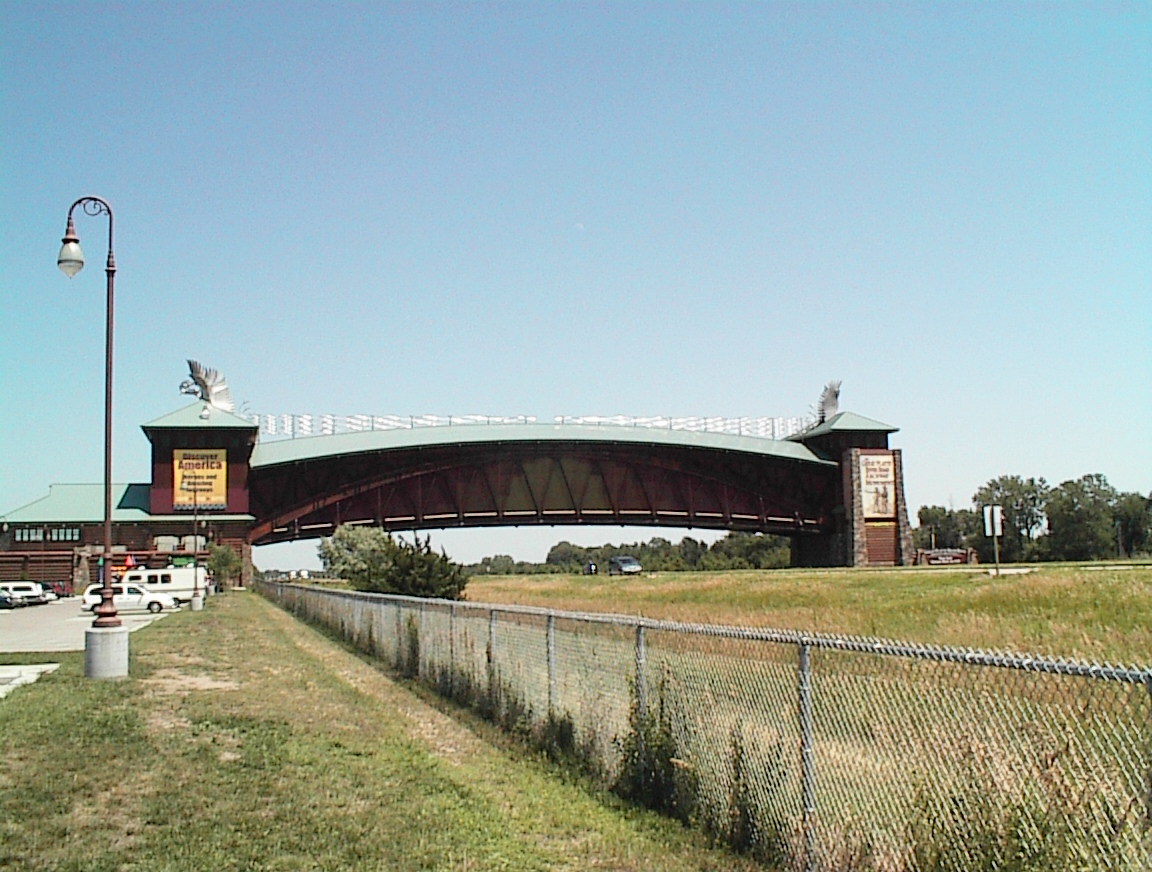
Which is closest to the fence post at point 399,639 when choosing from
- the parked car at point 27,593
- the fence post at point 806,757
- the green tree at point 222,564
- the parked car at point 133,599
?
the fence post at point 806,757

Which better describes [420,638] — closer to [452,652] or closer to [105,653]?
[452,652]

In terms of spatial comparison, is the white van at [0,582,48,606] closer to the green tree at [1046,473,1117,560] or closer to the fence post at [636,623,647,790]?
the fence post at [636,623,647,790]

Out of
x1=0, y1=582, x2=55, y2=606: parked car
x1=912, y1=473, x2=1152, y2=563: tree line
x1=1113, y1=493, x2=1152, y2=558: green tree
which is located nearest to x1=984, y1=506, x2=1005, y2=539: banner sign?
x1=0, y1=582, x2=55, y2=606: parked car

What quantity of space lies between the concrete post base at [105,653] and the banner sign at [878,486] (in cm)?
7713

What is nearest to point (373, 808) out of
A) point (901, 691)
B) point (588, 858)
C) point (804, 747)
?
point (588, 858)

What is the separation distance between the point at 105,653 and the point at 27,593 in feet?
166

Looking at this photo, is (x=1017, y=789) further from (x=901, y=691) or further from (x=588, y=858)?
(x=588, y=858)

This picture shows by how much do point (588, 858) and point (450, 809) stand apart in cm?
191

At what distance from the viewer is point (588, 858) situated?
8562mm

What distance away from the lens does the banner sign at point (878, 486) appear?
91.2 m

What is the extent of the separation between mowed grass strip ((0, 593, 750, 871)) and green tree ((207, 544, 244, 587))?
2303 inches

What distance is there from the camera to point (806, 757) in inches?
309

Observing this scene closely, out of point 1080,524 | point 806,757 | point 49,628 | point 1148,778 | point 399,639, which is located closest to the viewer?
point 1148,778

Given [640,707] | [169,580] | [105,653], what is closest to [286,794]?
[640,707]
